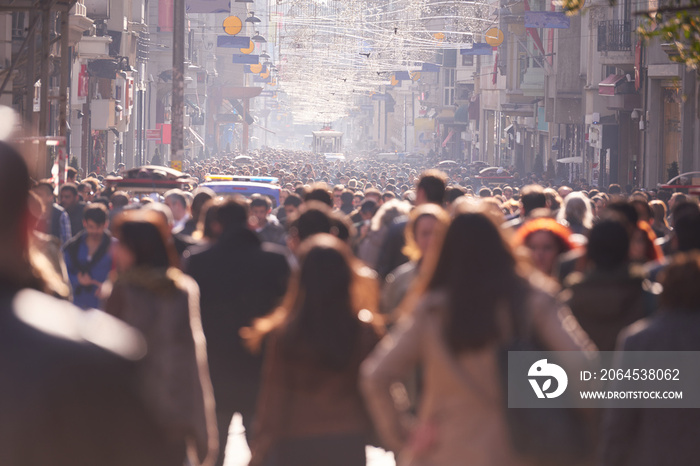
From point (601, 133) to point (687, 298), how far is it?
1616 inches

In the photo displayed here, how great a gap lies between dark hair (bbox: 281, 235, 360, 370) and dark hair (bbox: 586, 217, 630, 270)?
4.82 ft

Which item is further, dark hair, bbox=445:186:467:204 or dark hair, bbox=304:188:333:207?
dark hair, bbox=445:186:467:204

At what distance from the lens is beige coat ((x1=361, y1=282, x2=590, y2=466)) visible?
3.71m

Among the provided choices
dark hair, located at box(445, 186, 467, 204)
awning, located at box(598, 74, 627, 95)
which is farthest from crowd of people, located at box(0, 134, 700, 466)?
awning, located at box(598, 74, 627, 95)

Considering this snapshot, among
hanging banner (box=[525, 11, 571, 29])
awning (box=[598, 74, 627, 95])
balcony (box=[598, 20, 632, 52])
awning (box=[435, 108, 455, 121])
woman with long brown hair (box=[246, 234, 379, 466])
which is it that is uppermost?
awning (box=[435, 108, 455, 121])

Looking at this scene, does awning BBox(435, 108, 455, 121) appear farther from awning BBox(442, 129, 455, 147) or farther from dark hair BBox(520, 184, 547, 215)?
dark hair BBox(520, 184, 547, 215)

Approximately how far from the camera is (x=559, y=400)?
373 cm

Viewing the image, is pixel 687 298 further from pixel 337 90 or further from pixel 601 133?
pixel 337 90

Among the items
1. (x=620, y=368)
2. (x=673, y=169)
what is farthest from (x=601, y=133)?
(x=620, y=368)

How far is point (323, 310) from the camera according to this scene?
4449mm

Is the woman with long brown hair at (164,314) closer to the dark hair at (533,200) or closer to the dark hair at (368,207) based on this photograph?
the dark hair at (533,200)

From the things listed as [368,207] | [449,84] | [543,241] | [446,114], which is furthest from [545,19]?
[449,84]

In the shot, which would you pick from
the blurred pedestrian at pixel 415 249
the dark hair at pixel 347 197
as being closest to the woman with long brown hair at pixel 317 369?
the blurred pedestrian at pixel 415 249

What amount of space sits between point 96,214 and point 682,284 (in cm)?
523
